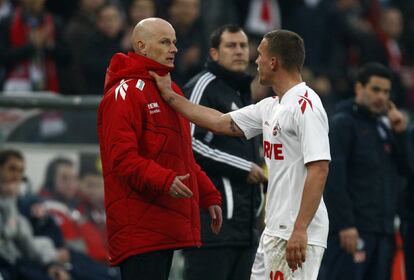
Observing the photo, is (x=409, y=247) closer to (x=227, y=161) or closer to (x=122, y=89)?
(x=227, y=161)

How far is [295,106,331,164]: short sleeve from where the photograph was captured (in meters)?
6.80

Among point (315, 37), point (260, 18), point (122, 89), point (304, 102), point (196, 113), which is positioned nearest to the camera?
point (304, 102)

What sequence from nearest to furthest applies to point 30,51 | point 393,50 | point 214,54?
1. point 214,54
2. point 30,51
3. point 393,50

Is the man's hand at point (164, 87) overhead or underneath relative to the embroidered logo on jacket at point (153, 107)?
overhead

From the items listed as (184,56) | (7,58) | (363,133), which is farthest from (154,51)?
(184,56)

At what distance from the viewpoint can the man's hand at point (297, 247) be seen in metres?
6.72

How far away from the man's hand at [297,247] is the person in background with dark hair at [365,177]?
281 centimetres

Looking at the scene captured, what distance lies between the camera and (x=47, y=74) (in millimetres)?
12820

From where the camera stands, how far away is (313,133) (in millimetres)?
6820

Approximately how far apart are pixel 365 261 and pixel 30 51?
452 centimetres

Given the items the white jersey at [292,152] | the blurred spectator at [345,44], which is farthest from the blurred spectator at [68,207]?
the blurred spectator at [345,44]

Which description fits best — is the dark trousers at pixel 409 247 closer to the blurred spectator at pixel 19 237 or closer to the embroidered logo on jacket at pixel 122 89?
the blurred spectator at pixel 19 237

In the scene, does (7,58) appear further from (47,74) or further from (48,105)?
(48,105)

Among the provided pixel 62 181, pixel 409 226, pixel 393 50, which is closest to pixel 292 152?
pixel 409 226
